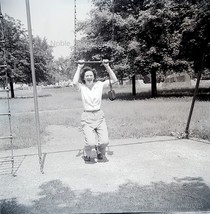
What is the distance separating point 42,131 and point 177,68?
16.2 metres

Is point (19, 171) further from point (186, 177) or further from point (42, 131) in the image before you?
point (42, 131)

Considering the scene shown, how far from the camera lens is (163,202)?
3.74 m

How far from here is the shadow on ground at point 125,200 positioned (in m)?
3.62

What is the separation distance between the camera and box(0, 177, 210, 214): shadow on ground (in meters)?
3.62

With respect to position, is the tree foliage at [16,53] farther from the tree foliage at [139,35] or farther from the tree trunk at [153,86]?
the tree trunk at [153,86]

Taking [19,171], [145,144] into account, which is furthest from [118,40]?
[19,171]

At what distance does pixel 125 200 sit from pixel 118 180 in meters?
0.83

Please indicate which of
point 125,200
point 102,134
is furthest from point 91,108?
point 125,200

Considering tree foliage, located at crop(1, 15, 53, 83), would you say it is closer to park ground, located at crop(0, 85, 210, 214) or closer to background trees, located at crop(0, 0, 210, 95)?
background trees, located at crop(0, 0, 210, 95)

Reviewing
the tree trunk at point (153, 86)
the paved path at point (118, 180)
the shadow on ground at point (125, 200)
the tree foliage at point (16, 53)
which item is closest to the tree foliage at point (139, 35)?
the tree trunk at point (153, 86)

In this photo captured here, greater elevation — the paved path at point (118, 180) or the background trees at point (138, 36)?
the background trees at point (138, 36)

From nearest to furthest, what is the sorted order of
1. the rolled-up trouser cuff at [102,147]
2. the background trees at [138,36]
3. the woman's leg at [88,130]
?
1. the woman's leg at [88,130]
2. the rolled-up trouser cuff at [102,147]
3. the background trees at [138,36]

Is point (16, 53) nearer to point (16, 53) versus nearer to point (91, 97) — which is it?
point (16, 53)

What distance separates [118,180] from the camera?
15.3 feet
